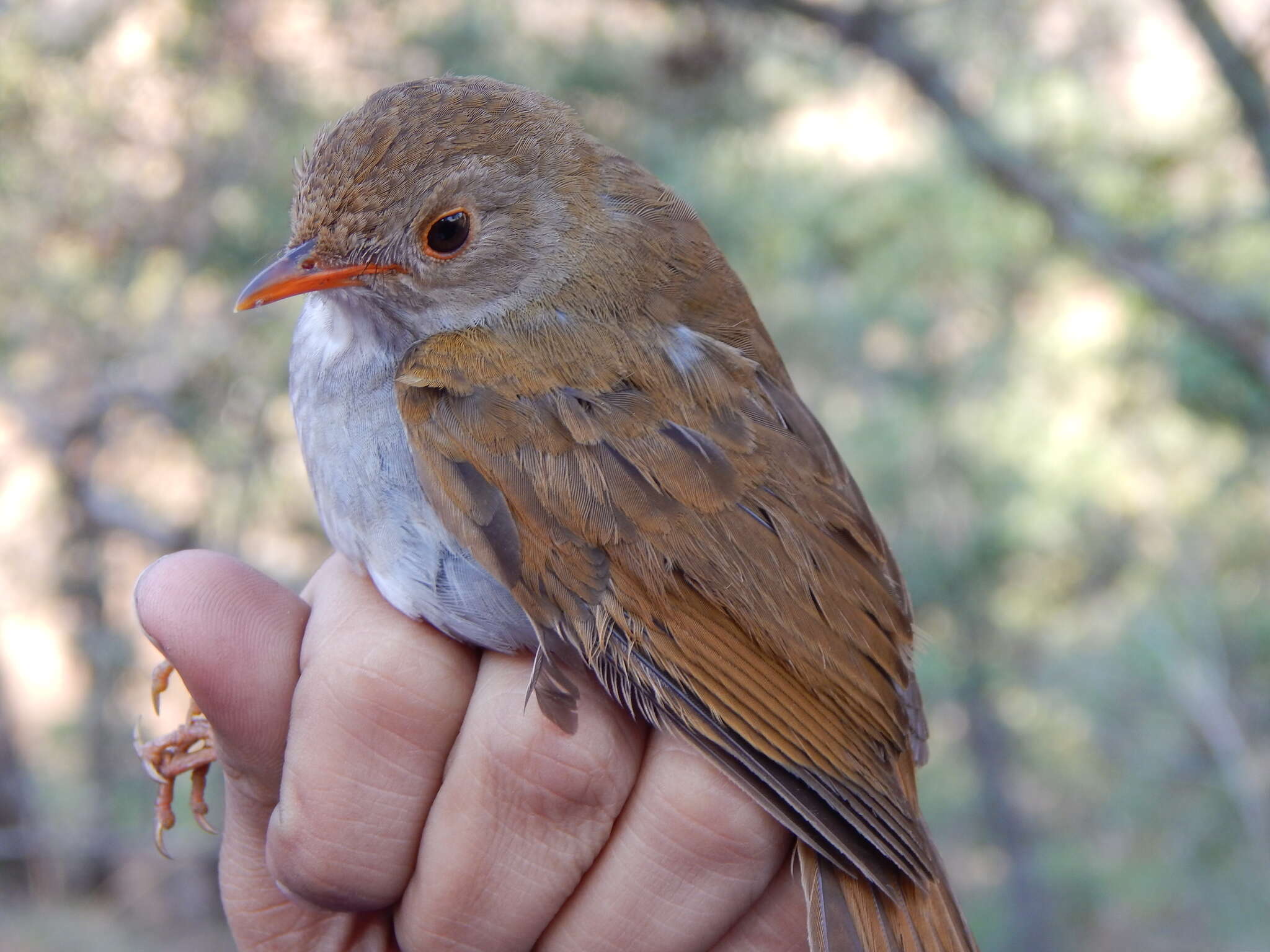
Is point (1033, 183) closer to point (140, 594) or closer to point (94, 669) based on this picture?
point (140, 594)

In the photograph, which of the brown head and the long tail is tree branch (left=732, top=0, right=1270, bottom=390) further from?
the long tail

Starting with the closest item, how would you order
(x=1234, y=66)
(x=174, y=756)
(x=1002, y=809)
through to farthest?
(x=174, y=756), (x=1234, y=66), (x=1002, y=809)

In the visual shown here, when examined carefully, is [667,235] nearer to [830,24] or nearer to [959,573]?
[830,24]

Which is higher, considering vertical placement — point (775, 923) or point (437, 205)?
point (437, 205)

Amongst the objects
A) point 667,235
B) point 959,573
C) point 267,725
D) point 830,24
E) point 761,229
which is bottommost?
point 267,725

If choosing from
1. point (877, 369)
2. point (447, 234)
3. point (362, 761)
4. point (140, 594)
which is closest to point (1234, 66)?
point (447, 234)

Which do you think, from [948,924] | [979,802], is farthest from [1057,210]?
[979,802]

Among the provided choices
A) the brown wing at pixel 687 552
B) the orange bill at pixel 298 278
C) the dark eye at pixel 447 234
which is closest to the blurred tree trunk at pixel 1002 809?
the brown wing at pixel 687 552
